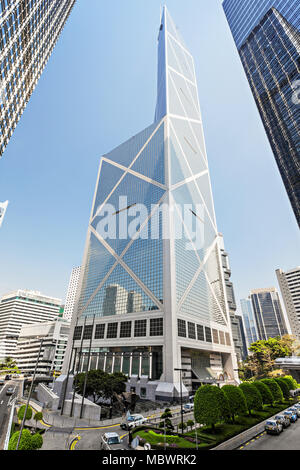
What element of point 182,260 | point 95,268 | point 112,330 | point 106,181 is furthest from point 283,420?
point 106,181

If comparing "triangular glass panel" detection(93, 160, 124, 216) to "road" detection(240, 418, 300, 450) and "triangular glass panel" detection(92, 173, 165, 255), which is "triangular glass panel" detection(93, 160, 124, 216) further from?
"road" detection(240, 418, 300, 450)

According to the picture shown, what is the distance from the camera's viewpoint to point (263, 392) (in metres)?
31.9

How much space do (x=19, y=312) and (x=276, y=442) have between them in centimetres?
17197

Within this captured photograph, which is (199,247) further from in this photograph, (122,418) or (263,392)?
(122,418)

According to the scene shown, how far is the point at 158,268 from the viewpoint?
63688 millimetres

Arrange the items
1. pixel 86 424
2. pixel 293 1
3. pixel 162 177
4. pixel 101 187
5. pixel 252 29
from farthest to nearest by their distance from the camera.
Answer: pixel 101 187, pixel 162 177, pixel 252 29, pixel 293 1, pixel 86 424

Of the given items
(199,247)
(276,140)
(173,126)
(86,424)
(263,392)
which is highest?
(173,126)

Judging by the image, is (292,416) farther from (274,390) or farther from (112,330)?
(112,330)

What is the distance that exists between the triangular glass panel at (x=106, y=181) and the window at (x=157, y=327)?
55.6 metres

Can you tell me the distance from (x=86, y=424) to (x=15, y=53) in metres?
55.0

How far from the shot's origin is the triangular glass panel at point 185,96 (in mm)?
116988

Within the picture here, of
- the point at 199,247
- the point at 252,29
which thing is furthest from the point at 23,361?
the point at 252,29

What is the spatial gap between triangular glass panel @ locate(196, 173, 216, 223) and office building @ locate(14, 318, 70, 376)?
101 meters

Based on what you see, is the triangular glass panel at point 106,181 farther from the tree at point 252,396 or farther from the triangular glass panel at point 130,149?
the tree at point 252,396
